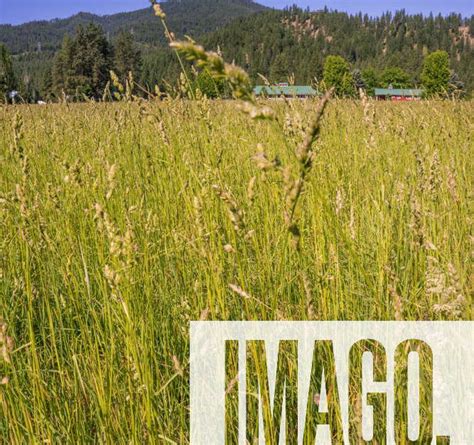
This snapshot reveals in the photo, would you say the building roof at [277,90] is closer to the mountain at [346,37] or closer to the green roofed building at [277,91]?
the green roofed building at [277,91]

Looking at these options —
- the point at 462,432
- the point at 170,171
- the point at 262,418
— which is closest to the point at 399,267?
the point at 462,432

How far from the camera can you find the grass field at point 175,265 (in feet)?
3.78

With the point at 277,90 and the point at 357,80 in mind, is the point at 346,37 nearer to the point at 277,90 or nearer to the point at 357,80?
the point at 357,80

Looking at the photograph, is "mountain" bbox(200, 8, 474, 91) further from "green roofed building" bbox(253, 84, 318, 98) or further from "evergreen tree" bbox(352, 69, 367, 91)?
"green roofed building" bbox(253, 84, 318, 98)

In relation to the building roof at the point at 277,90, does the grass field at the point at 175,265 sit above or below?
below

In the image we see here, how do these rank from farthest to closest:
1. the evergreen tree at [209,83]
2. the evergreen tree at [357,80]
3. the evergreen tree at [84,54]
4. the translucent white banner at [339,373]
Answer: the evergreen tree at [84,54]
the evergreen tree at [357,80]
the evergreen tree at [209,83]
the translucent white banner at [339,373]

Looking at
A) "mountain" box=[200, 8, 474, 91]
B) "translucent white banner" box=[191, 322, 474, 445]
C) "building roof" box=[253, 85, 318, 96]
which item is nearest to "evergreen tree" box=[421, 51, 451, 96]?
"building roof" box=[253, 85, 318, 96]

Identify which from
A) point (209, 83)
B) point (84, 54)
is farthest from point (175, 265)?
point (84, 54)

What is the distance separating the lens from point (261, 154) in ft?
2.43

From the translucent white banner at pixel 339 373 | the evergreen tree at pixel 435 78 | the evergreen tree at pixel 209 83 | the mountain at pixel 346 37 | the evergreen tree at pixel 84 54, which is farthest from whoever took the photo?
the mountain at pixel 346 37

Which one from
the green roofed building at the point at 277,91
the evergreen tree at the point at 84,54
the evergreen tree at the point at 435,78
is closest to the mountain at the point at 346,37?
the evergreen tree at the point at 84,54

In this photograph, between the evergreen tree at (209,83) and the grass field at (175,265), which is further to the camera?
the evergreen tree at (209,83)

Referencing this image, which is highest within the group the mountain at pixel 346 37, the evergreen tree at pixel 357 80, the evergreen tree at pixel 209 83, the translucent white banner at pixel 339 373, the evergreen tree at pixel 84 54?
the mountain at pixel 346 37

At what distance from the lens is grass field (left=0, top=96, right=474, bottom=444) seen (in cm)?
115
